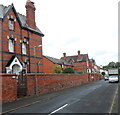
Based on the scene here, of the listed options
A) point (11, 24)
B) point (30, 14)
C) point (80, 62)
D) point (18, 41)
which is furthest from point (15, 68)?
point (80, 62)

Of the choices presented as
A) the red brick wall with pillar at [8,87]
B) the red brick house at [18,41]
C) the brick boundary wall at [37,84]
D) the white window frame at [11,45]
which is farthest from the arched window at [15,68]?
the red brick wall with pillar at [8,87]

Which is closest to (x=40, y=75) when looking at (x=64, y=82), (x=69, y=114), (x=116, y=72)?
(x=64, y=82)

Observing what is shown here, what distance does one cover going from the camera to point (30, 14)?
2648 centimetres

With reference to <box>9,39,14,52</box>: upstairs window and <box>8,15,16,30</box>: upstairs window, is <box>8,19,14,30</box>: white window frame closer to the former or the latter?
<box>8,15,16,30</box>: upstairs window

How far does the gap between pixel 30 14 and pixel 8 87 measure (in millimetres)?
15640

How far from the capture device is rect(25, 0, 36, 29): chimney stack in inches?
1027

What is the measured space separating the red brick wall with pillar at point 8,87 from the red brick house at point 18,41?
19.0ft

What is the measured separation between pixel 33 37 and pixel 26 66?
16.5ft

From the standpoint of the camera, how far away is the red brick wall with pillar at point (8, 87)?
13504mm

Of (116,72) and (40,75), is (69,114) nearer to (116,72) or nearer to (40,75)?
(40,75)

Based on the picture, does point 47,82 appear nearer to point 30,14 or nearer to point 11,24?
point 11,24

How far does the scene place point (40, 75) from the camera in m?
20.1

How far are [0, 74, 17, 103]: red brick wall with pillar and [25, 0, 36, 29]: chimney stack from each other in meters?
13.6

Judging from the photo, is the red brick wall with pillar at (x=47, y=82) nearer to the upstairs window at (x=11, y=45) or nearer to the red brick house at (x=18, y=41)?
the red brick house at (x=18, y=41)
